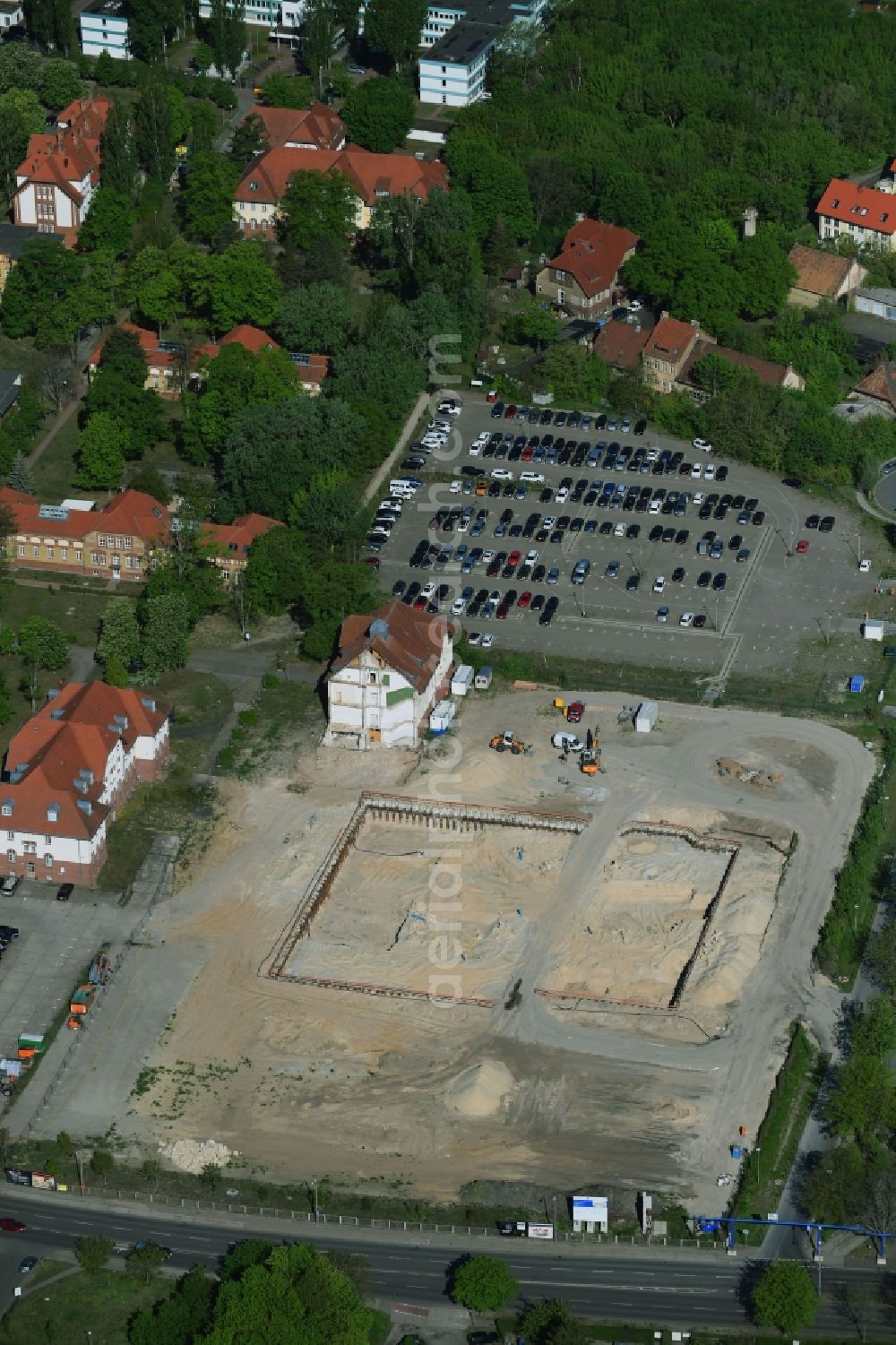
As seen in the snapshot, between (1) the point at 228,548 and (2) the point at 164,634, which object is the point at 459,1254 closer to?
(2) the point at 164,634

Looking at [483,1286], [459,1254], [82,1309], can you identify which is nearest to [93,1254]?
[82,1309]

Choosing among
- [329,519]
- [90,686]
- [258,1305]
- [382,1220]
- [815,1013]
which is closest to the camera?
[258,1305]

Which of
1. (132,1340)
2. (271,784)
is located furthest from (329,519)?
(132,1340)

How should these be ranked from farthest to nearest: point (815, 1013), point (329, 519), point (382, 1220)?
point (329, 519) → point (815, 1013) → point (382, 1220)

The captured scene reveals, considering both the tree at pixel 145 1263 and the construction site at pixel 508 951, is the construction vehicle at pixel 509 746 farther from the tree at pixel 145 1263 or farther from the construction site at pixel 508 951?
the tree at pixel 145 1263

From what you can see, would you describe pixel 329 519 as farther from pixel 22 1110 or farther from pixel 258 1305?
A: pixel 258 1305

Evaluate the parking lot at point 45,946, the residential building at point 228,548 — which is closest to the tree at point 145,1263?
the parking lot at point 45,946

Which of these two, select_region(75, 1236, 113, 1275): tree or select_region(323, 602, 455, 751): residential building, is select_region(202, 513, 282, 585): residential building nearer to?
select_region(323, 602, 455, 751): residential building
